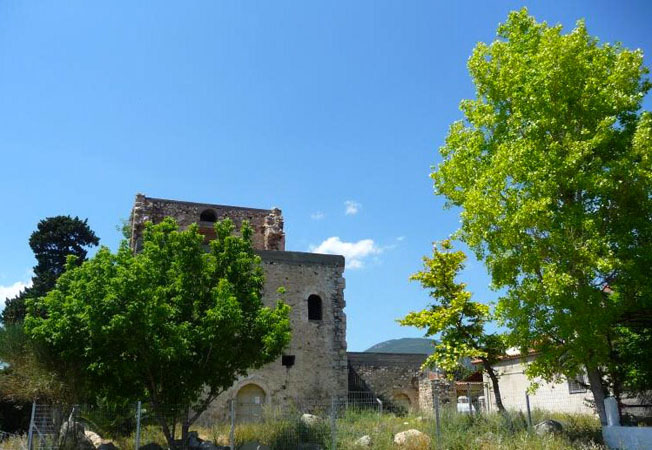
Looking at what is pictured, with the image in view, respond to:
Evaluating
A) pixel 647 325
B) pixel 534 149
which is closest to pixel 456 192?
pixel 534 149

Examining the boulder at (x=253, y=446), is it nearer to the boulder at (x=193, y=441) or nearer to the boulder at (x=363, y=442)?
the boulder at (x=193, y=441)

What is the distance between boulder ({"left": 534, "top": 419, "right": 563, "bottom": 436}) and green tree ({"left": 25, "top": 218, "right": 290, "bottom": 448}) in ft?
21.0

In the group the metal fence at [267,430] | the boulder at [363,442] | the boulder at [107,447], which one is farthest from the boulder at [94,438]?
the boulder at [363,442]

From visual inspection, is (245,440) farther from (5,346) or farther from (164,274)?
(5,346)

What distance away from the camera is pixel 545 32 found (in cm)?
1241

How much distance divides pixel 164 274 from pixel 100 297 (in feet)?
5.86

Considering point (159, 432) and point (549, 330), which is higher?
point (549, 330)

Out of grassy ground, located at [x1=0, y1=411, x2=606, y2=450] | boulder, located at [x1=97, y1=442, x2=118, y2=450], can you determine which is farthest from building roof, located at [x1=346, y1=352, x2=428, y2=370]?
boulder, located at [x1=97, y1=442, x2=118, y2=450]

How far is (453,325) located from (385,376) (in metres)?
7.98

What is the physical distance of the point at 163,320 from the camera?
12367 mm

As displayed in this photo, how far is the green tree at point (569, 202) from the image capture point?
436 inches

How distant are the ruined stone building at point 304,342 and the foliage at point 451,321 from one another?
5.65 m

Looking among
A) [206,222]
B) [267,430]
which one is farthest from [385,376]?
[206,222]

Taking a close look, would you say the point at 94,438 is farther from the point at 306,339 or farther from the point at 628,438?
the point at 628,438
